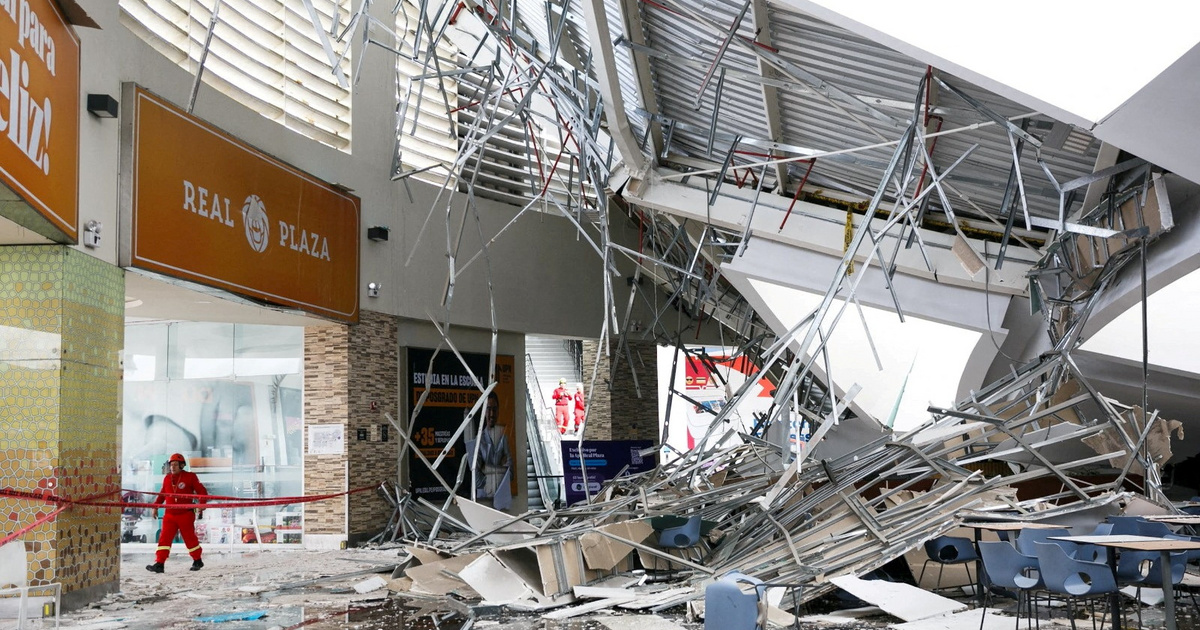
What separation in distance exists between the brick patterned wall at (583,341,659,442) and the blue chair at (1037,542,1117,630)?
14436 millimetres

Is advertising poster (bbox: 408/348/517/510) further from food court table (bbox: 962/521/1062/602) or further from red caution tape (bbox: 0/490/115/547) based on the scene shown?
food court table (bbox: 962/521/1062/602)

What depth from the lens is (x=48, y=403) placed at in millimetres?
8836

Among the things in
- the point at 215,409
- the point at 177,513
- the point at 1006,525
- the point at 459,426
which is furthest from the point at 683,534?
the point at 215,409

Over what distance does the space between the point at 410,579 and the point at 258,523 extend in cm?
598

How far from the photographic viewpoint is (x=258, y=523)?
1498 cm

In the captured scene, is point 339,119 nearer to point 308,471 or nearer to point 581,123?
point 308,471

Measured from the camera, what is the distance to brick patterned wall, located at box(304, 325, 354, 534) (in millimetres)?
14719

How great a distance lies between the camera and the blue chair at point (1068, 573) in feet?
20.0

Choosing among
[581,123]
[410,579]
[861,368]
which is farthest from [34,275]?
[861,368]

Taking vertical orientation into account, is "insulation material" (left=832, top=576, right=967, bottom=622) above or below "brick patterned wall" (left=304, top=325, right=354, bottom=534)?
below

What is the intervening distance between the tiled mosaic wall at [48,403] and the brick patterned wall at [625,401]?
40.5ft

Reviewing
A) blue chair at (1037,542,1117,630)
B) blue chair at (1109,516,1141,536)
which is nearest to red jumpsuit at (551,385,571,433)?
blue chair at (1109,516,1141,536)

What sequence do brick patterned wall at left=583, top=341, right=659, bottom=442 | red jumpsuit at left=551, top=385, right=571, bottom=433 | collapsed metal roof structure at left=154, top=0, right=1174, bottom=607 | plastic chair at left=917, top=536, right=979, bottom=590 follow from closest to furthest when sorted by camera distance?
plastic chair at left=917, top=536, right=979, bottom=590
collapsed metal roof structure at left=154, top=0, right=1174, bottom=607
brick patterned wall at left=583, top=341, right=659, bottom=442
red jumpsuit at left=551, top=385, right=571, bottom=433

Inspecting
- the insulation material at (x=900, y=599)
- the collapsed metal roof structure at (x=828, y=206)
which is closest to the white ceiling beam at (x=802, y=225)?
the collapsed metal roof structure at (x=828, y=206)
